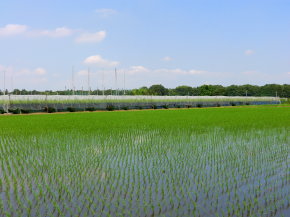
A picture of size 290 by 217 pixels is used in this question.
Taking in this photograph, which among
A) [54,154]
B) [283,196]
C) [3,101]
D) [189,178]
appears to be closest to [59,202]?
[189,178]

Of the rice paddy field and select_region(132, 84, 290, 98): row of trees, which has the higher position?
select_region(132, 84, 290, 98): row of trees

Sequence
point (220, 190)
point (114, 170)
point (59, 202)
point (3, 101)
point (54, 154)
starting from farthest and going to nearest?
point (3, 101), point (54, 154), point (114, 170), point (220, 190), point (59, 202)

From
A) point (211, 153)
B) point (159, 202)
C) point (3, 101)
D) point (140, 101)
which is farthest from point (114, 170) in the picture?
point (140, 101)

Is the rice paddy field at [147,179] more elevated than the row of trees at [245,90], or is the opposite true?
the row of trees at [245,90]

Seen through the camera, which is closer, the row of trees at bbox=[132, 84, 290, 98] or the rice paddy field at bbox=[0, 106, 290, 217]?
the rice paddy field at bbox=[0, 106, 290, 217]

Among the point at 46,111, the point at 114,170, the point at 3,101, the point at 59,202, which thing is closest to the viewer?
the point at 59,202

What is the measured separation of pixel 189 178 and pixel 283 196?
5.11 feet

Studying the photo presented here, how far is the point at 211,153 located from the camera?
7.83 metres

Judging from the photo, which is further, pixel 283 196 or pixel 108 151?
pixel 108 151

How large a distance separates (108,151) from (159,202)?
427 cm

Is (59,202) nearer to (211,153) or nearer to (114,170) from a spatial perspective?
(114,170)

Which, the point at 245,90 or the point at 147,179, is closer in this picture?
the point at 147,179

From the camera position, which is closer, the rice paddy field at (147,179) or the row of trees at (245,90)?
the rice paddy field at (147,179)

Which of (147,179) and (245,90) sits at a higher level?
(245,90)
